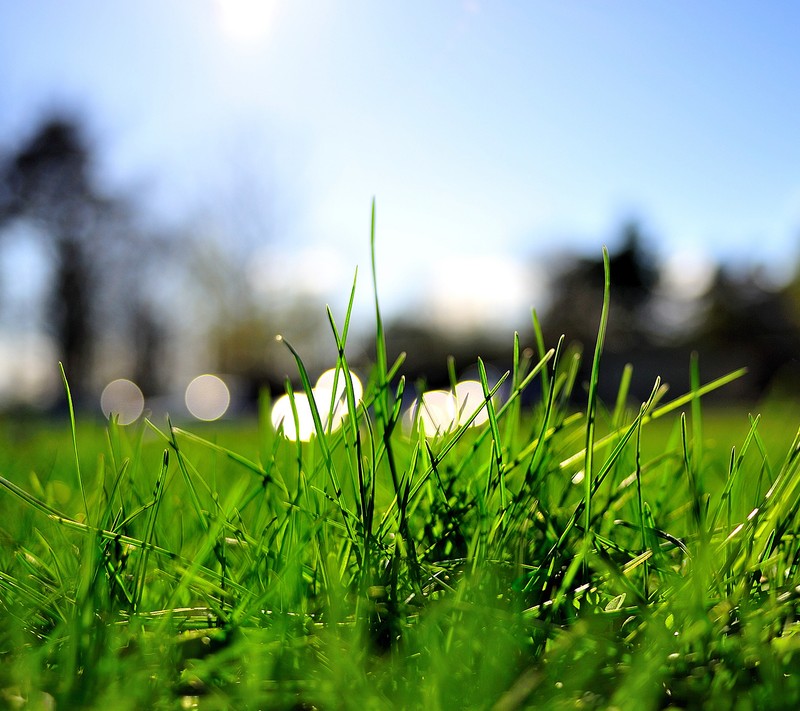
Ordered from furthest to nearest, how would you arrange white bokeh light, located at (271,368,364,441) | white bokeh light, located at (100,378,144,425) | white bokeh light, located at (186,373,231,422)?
white bokeh light, located at (186,373,231,422) < white bokeh light, located at (100,378,144,425) < white bokeh light, located at (271,368,364,441)

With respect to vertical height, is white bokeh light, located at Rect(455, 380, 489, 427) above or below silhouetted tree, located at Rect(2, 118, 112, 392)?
above

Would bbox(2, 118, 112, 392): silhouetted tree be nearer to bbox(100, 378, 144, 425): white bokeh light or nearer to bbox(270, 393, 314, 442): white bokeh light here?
bbox(100, 378, 144, 425): white bokeh light

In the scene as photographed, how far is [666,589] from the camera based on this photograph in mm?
688

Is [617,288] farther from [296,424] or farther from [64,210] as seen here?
[296,424]

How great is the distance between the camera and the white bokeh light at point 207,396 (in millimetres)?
32156

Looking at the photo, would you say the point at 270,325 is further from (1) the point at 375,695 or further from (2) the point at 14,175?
(1) the point at 375,695

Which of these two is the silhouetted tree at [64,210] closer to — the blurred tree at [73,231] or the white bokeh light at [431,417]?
the blurred tree at [73,231]

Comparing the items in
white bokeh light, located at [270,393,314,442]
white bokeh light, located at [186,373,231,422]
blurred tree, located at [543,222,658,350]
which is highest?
white bokeh light, located at [270,393,314,442]

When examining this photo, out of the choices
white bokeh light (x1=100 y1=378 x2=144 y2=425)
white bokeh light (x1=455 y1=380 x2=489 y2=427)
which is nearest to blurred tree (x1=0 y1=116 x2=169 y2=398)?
white bokeh light (x1=100 y1=378 x2=144 y2=425)

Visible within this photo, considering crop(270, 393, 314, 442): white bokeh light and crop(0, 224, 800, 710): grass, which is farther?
crop(270, 393, 314, 442): white bokeh light

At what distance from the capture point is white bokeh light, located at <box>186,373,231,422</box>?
32.2 meters

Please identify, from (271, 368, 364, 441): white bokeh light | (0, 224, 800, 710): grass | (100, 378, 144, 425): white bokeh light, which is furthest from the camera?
(100, 378, 144, 425): white bokeh light

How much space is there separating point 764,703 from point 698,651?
82 mm

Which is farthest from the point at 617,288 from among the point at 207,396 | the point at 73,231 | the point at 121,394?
the point at 73,231
